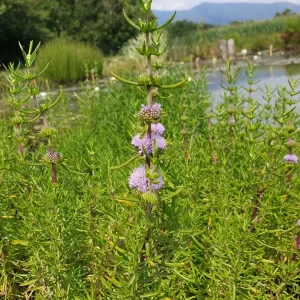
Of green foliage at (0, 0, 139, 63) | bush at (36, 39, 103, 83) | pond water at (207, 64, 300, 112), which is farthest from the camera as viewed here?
green foliage at (0, 0, 139, 63)

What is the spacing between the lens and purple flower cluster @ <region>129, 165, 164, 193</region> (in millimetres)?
1153

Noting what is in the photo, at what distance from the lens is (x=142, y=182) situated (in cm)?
117

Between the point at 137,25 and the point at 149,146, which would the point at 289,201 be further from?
the point at 137,25

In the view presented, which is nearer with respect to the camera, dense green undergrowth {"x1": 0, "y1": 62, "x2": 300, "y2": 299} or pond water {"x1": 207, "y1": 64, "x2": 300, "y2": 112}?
dense green undergrowth {"x1": 0, "y1": 62, "x2": 300, "y2": 299}

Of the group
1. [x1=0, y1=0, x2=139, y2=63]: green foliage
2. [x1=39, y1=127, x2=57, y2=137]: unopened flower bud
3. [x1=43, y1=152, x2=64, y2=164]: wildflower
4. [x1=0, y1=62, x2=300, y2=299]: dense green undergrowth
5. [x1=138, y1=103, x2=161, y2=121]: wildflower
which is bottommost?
[x1=0, y1=0, x2=139, y2=63]: green foliage

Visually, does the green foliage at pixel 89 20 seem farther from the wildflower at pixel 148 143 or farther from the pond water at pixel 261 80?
the wildflower at pixel 148 143

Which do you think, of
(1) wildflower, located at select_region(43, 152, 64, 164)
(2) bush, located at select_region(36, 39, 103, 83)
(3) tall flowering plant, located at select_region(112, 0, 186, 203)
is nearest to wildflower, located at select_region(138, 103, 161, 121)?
(3) tall flowering plant, located at select_region(112, 0, 186, 203)

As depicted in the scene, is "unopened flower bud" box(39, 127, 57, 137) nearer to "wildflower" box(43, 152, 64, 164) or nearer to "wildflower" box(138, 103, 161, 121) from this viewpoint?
"wildflower" box(43, 152, 64, 164)

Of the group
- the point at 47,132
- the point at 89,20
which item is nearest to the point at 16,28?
the point at 89,20

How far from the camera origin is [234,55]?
17.8m

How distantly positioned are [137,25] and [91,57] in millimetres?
13102

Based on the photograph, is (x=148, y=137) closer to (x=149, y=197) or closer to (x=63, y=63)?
(x=149, y=197)

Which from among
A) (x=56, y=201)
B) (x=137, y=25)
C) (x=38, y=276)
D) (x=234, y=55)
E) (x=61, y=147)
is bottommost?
(x=234, y=55)

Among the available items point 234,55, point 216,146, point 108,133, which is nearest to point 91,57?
point 234,55
